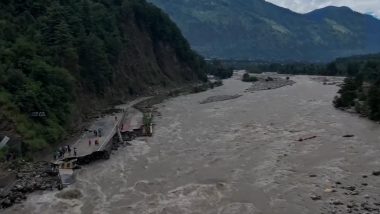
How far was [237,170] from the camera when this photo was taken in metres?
48.6

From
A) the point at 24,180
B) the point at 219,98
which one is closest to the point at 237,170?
the point at 24,180

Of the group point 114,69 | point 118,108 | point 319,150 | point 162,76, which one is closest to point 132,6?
point 162,76

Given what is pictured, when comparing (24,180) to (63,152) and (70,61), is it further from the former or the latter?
(70,61)

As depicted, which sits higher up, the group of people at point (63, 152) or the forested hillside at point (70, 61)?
the forested hillside at point (70, 61)

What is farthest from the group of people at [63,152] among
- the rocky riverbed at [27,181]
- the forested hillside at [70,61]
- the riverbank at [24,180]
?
the forested hillside at [70,61]

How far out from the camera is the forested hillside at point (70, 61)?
196 ft

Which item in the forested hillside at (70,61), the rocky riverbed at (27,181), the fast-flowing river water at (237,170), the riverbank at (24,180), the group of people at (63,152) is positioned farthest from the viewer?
the forested hillside at (70,61)

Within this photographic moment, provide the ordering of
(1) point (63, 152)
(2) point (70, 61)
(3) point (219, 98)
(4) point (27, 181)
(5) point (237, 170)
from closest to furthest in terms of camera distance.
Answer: (4) point (27, 181)
(5) point (237, 170)
(1) point (63, 152)
(2) point (70, 61)
(3) point (219, 98)

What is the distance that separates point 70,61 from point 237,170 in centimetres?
4391

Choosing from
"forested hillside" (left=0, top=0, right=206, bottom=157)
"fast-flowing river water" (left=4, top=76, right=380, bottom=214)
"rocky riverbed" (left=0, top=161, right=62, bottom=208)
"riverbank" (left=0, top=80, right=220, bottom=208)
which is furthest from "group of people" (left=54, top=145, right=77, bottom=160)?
"fast-flowing river water" (left=4, top=76, right=380, bottom=214)

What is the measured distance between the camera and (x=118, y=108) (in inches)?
3693

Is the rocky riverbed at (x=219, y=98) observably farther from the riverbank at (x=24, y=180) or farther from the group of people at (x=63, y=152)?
the riverbank at (x=24, y=180)

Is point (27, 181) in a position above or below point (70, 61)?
below

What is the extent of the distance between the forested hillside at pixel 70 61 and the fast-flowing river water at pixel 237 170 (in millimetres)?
11596
